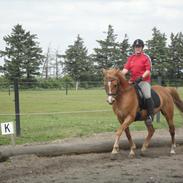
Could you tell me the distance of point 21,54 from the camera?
2391 inches

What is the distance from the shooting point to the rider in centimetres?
1001

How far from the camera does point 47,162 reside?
352 inches

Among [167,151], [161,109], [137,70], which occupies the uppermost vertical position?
[137,70]

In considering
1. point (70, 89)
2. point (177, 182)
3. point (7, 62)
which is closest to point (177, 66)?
point (7, 62)

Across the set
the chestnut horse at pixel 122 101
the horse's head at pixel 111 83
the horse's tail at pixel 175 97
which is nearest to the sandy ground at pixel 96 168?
the chestnut horse at pixel 122 101

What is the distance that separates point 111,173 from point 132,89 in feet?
9.35

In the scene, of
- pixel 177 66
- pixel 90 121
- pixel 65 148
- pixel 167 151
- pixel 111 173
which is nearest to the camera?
pixel 111 173

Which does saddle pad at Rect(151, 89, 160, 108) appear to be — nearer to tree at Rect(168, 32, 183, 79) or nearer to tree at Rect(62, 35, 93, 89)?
tree at Rect(168, 32, 183, 79)

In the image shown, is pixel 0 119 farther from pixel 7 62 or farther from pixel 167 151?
pixel 7 62

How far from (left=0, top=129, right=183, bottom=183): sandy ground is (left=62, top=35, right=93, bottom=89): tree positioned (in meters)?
57.2

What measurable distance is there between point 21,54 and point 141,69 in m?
51.9

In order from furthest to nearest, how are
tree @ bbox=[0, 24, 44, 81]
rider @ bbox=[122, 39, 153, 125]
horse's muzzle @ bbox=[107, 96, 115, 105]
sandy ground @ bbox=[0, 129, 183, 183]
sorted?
1. tree @ bbox=[0, 24, 44, 81]
2. rider @ bbox=[122, 39, 153, 125]
3. horse's muzzle @ bbox=[107, 96, 115, 105]
4. sandy ground @ bbox=[0, 129, 183, 183]

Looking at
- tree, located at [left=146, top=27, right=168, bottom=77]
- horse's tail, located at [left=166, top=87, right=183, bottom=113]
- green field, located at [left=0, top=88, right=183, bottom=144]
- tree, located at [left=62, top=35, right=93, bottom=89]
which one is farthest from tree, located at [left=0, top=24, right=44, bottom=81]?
horse's tail, located at [left=166, top=87, right=183, bottom=113]

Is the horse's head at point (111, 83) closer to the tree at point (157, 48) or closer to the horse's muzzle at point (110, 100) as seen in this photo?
the horse's muzzle at point (110, 100)
